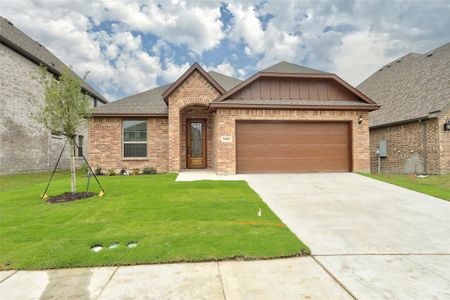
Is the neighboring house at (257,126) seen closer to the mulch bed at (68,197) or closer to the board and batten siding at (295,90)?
the board and batten siding at (295,90)

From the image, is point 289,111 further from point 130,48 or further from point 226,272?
point 130,48

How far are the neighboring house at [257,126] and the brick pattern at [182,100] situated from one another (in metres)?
0.05

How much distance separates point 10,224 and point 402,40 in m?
29.8

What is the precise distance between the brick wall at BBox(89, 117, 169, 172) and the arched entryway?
1.11m

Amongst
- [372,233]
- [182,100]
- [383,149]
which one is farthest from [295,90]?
[372,233]

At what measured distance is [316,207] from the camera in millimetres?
6777

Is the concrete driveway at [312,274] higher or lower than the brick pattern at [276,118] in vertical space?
lower

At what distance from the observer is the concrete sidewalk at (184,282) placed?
9.46 feet

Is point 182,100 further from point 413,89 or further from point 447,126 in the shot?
point 413,89

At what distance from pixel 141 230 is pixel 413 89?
1878cm

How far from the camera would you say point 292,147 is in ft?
40.4

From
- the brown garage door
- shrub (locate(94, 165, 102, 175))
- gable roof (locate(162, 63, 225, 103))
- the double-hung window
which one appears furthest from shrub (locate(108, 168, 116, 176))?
the brown garage door

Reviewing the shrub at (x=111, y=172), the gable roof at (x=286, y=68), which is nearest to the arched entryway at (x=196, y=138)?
the shrub at (x=111, y=172)

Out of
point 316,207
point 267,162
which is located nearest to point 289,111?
point 267,162
